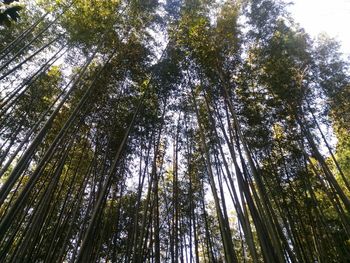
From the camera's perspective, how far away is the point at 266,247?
321 centimetres

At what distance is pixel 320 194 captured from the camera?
25.3 feet

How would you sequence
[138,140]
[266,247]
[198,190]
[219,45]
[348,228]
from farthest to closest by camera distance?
[198,190]
[138,140]
[219,45]
[348,228]
[266,247]

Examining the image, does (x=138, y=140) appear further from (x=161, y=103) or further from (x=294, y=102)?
(x=294, y=102)

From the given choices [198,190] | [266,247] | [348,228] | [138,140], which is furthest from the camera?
[198,190]

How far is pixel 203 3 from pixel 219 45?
1.44 meters

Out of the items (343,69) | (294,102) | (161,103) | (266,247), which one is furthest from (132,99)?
(343,69)

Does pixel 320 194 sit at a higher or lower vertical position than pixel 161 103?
lower

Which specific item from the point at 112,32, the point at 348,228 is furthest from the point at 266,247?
the point at 112,32

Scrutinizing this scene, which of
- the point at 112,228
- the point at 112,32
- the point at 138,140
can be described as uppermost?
the point at 112,32

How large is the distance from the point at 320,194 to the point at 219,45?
4.82m

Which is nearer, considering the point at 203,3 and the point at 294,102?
the point at 294,102

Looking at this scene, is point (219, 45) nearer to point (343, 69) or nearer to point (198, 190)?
point (343, 69)

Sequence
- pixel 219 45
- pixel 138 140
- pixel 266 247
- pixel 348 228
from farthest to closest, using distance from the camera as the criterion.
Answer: pixel 138 140 < pixel 219 45 < pixel 348 228 < pixel 266 247

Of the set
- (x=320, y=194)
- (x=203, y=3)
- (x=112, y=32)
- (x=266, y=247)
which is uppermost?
(x=203, y=3)
